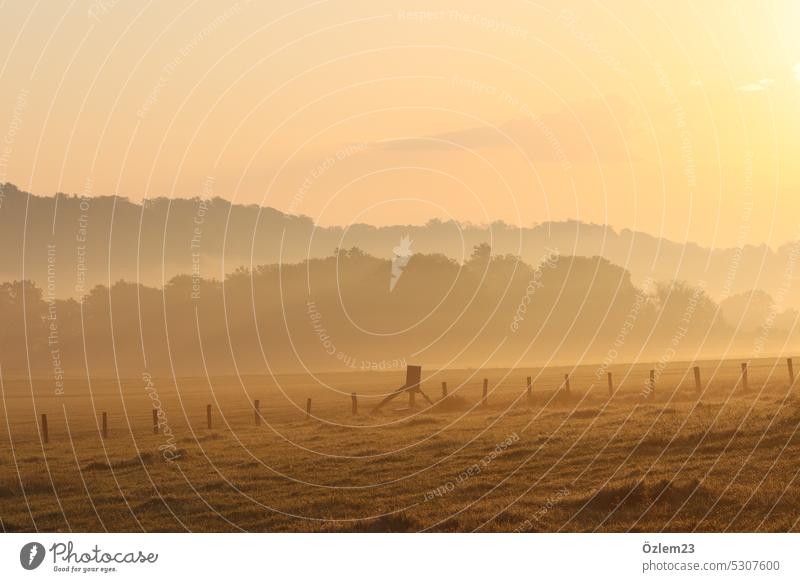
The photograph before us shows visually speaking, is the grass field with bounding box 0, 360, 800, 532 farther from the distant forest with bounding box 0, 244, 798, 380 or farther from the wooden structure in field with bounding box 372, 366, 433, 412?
the distant forest with bounding box 0, 244, 798, 380

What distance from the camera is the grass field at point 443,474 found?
1165 inches

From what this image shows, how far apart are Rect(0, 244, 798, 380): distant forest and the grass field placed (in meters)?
51.2

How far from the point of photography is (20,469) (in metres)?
43.7

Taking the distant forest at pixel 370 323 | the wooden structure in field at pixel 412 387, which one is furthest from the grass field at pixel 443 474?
the distant forest at pixel 370 323

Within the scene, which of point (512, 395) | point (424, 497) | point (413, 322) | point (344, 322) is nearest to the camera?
point (424, 497)

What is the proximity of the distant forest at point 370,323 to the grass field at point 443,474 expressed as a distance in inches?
2015

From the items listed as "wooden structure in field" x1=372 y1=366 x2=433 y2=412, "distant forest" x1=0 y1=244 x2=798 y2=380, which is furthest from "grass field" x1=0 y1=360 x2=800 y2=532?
"distant forest" x1=0 y1=244 x2=798 y2=380

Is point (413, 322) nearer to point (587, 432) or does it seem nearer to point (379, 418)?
point (379, 418)

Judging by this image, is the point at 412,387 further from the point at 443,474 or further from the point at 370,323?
the point at 370,323

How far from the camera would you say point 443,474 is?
34375 mm

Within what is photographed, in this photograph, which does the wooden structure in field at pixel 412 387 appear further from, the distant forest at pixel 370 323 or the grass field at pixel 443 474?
the distant forest at pixel 370 323

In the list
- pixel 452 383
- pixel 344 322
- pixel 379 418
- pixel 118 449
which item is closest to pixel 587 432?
pixel 379 418

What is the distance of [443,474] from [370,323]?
3550 inches

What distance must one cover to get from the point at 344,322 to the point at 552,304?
1255 inches
